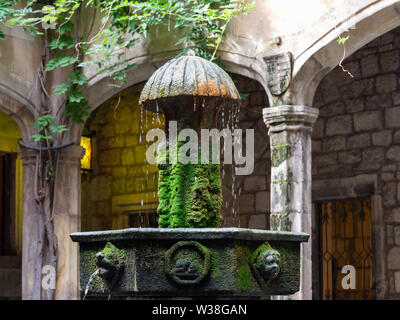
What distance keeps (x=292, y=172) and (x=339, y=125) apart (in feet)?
6.46

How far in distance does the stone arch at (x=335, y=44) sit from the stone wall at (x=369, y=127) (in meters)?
1.44

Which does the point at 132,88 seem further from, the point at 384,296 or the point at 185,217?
the point at 185,217

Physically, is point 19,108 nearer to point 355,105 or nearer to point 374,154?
point 355,105

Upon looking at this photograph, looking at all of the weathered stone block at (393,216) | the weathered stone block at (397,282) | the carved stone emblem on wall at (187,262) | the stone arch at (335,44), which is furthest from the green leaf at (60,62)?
the carved stone emblem on wall at (187,262)

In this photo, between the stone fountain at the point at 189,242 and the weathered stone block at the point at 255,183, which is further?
the weathered stone block at the point at 255,183

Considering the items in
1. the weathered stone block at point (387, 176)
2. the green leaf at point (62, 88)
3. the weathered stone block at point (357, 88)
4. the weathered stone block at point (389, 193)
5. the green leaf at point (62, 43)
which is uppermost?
the green leaf at point (62, 43)

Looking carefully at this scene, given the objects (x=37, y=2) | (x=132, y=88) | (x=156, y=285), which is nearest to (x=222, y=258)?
(x=156, y=285)

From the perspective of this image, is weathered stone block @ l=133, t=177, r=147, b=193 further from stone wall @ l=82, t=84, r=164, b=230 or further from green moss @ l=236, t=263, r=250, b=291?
green moss @ l=236, t=263, r=250, b=291

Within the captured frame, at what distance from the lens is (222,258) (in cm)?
458

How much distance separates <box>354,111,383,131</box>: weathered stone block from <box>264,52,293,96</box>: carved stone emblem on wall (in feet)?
5.42

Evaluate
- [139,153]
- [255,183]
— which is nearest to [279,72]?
[255,183]

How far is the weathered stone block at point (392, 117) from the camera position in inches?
338

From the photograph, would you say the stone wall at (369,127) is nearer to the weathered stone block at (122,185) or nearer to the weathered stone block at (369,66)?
the weathered stone block at (369,66)

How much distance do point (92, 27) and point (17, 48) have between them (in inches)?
28.1
